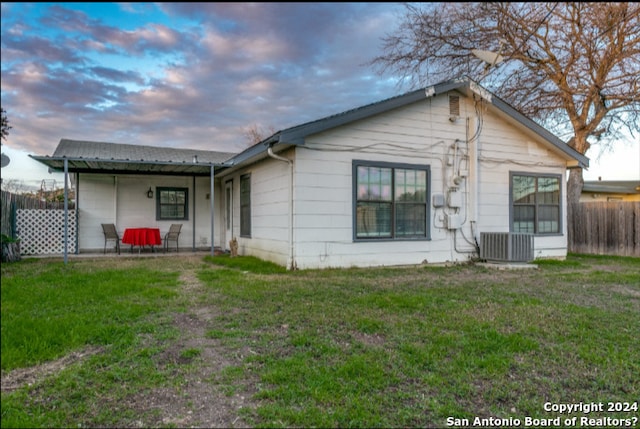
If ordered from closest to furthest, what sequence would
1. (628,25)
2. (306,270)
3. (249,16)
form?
(249,16) < (306,270) < (628,25)

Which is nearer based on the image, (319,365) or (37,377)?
(37,377)

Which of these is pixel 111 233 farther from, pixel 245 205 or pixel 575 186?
pixel 575 186

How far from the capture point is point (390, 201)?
8.58 m

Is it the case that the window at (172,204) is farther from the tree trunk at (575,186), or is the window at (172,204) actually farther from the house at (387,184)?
the tree trunk at (575,186)

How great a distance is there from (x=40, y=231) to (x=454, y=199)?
33.0 feet

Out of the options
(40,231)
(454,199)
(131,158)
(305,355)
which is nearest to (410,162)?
(454,199)

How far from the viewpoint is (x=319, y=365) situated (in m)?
3.10

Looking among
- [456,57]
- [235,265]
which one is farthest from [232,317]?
[456,57]

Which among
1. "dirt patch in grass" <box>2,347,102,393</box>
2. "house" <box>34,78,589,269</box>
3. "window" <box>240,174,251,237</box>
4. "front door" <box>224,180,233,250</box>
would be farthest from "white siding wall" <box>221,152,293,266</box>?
"dirt patch in grass" <box>2,347,102,393</box>

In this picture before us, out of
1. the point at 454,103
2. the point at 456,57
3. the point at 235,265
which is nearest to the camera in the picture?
the point at 235,265

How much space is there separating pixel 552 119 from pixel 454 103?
24.4 feet

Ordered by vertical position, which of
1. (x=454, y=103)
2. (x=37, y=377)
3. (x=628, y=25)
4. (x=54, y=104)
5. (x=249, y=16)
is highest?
(x=628, y=25)

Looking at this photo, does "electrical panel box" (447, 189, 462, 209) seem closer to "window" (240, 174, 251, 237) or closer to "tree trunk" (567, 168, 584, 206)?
"window" (240, 174, 251, 237)

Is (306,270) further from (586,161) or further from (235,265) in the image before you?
(586,161)
